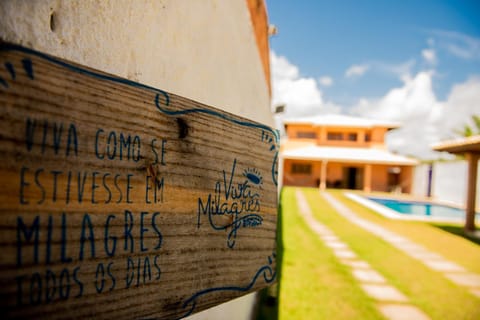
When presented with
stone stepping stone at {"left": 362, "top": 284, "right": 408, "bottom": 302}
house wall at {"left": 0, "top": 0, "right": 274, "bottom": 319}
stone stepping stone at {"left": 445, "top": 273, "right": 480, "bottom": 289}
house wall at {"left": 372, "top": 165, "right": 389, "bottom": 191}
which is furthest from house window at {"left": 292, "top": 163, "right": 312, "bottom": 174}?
house wall at {"left": 0, "top": 0, "right": 274, "bottom": 319}

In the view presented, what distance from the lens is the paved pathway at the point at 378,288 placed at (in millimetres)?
3768

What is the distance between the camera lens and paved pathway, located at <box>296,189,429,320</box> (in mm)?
3768

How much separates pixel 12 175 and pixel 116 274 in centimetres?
26

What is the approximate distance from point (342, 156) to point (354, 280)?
918 inches

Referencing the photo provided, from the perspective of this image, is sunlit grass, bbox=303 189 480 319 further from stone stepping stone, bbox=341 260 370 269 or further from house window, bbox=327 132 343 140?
house window, bbox=327 132 343 140

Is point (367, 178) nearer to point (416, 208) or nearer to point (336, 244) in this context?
point (416, 208)

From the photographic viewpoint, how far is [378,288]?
4.54 m

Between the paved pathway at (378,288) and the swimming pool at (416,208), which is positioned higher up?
the paved pathway at (378,288)

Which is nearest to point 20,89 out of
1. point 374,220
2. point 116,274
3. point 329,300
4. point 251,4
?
point 116,274

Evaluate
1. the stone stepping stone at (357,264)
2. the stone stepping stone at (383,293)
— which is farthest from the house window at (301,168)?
the stone stepping stone at (383,293)

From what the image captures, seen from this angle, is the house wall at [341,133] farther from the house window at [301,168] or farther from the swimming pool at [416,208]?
the swimming pool at [416,208]

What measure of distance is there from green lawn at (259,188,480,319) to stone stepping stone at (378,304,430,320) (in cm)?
11

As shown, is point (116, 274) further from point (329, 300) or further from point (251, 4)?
point (329, 300)

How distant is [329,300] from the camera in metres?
4.01
